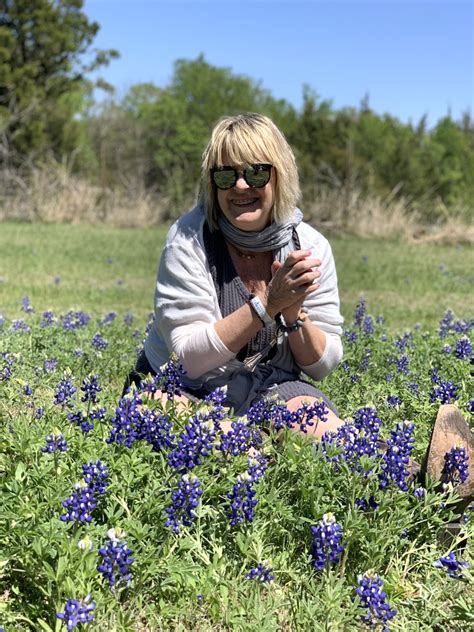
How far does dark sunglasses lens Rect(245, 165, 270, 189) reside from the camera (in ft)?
12.1

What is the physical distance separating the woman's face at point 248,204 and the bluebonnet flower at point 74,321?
2599 millimetres

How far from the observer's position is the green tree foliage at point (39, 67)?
81.7 feet

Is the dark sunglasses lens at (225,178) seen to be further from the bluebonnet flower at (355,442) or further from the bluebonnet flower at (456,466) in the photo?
the bluebonnet flower at (456,466)

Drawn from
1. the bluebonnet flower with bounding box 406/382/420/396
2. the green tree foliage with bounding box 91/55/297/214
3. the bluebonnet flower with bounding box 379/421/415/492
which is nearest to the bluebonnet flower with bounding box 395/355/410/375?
the bluebonnet flower with bounding box 406/382/420/396

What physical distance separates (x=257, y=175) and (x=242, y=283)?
55cm

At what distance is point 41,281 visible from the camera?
34.0 feet

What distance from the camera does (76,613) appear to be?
7.11 feet

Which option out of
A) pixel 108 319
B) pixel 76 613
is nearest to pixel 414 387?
pixel 76 613

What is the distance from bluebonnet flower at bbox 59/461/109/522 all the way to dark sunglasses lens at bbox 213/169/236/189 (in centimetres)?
158

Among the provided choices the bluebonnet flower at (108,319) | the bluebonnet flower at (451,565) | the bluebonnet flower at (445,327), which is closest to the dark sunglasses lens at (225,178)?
the bluebonnet flower at (451,565)

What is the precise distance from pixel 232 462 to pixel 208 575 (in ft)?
→ 1.58

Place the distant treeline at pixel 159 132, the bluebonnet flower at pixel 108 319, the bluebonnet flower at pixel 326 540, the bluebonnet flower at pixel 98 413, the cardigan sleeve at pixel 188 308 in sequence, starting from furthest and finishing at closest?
the distant treeline at pixel 159 132, the bluebonnet flower at pixel 108 319, the cardigan sleeve at pixel 188 308, the bluebonnet flower at pixel 98 413, the bluebonnet flower at pixel 326 540

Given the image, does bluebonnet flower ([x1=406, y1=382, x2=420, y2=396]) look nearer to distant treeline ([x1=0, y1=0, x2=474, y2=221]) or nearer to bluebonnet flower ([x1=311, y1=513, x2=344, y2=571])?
bluebonnet flower ([x1=311, y1=513, x2=344, y2=571])

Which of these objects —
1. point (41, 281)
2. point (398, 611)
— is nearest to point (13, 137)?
point (41, 281)
